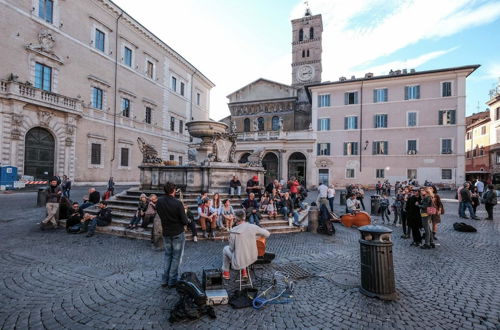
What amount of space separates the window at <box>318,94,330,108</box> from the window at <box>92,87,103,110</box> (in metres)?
25.1

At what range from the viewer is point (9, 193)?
1611 centimetres

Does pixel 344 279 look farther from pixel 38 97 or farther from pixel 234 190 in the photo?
pixel 38 97

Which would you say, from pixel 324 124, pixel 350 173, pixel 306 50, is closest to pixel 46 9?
pixel 324 124

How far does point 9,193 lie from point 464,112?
41.0 metres

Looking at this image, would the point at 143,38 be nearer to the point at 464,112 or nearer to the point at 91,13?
the point at 91,13

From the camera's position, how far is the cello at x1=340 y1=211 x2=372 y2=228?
9805mm

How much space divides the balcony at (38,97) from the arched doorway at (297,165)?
78.3ft

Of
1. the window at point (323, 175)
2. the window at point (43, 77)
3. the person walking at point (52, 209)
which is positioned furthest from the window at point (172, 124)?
the person walking at point (52, 209)

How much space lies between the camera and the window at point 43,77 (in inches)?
755

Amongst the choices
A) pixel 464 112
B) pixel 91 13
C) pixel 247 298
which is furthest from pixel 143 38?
pixel 464 112

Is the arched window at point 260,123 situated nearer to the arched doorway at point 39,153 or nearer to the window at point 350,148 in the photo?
the window at point 350,148

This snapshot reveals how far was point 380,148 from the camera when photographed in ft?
99.9

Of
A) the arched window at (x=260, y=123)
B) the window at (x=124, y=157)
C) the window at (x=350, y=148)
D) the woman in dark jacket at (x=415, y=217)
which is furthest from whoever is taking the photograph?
the arched window at (x=260, y=123)

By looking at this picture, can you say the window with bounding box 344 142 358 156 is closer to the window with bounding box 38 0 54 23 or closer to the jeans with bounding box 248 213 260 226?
the jeans with bounding box 248 213 260 226
